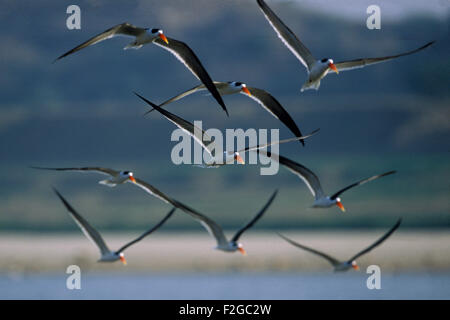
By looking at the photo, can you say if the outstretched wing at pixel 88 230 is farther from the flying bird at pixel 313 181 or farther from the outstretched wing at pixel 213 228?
the flying bird at pixel 313 181

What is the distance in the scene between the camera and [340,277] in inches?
2295

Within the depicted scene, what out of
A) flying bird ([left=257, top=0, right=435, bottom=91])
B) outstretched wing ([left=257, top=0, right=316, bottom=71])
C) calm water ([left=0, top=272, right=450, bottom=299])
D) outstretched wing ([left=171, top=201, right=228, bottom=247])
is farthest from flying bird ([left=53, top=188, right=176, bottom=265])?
calm water ([left=0, top=272, right=450, bottom=299])

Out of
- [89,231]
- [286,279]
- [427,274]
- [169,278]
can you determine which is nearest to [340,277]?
[286,279]

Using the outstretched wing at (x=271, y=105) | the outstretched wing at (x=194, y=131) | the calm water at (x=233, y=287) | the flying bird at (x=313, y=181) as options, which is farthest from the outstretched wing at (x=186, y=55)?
the calm water at (x=233, y=287)

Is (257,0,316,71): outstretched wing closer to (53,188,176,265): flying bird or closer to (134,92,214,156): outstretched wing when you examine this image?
(134,92,214,156): outstretched wing

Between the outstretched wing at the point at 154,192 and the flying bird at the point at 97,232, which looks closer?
the outstretched wing at the point at 154,192

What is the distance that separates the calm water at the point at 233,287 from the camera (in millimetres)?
37062

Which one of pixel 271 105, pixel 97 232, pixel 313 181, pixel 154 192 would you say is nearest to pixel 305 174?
pixel 313 181

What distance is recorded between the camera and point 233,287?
4625 centimetres

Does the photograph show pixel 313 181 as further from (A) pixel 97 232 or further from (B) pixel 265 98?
(A) pixel 97 232

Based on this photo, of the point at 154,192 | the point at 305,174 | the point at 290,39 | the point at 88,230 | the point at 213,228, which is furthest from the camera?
the point at 213,228

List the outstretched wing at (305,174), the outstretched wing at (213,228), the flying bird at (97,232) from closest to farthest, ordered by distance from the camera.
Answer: the outstretched wing at (305,174), the flying bird at (97,232), the outstretched wing at (213,228)
